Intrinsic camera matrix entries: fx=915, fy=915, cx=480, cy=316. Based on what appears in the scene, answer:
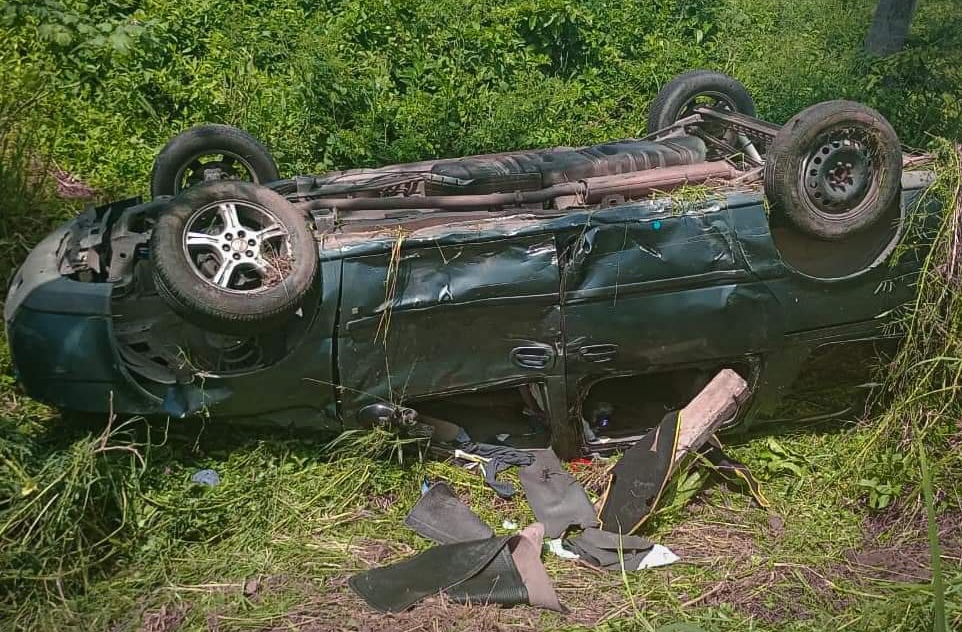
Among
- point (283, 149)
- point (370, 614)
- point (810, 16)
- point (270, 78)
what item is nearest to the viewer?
point (370, 614)

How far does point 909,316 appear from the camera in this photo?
4.90 meters

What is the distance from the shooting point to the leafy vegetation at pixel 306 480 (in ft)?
13.4

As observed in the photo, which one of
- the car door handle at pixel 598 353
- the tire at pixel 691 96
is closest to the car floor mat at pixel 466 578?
the car door handle at pixel 598 353

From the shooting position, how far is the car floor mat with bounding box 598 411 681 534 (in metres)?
4.69

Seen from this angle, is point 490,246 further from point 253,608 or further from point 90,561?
point 90,561

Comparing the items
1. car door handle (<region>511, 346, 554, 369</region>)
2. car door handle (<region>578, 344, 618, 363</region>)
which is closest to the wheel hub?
car door handle (<region>578, 344, 618, 363</region>)

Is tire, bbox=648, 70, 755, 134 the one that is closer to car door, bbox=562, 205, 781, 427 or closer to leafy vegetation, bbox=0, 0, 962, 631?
leafy vegetation, bbox=0, 0, 962, 631

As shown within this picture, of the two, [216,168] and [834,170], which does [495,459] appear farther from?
[216,168]

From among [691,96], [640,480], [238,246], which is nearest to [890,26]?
[691,96]

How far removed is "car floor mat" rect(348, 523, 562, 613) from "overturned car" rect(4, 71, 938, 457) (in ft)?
→ 2.44

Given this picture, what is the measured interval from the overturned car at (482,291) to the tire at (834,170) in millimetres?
11

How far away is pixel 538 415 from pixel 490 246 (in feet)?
3.40

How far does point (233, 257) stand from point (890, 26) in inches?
329

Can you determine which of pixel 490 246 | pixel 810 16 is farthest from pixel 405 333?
pixel 810 16
